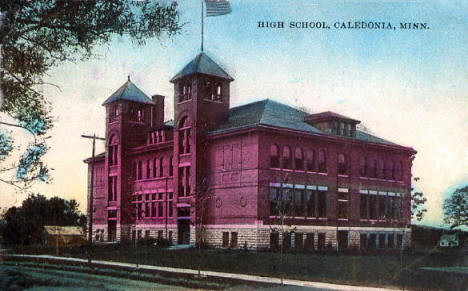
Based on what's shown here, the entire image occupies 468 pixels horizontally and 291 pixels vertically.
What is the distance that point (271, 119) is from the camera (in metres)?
28.3

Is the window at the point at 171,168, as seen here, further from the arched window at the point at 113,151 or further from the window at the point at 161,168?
the arched window at the point at 113,151

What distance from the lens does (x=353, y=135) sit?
86.9 feet

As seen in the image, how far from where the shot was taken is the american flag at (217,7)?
16.2 m

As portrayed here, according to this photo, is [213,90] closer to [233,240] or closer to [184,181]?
[184,181]

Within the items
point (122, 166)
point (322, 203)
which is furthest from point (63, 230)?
point (322, 203)

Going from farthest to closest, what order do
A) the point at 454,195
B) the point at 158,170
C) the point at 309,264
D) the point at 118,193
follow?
1. the point at 158,170
2. the point at 118,193
3. the point at 309,264
4. the point at 454,195

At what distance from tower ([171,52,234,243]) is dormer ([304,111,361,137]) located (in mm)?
4663

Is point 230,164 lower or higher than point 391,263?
higher

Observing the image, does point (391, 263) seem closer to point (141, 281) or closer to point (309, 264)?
point (309, 264)

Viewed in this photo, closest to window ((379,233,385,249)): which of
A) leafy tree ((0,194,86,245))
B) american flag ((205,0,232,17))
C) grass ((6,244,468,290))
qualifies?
grass ((6,244,468,290))

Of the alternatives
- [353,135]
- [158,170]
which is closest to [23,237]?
[353,135]

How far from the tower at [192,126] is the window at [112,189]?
351 centimetres

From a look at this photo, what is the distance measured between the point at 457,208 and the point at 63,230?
1526cm

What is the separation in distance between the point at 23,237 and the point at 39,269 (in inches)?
74.4
